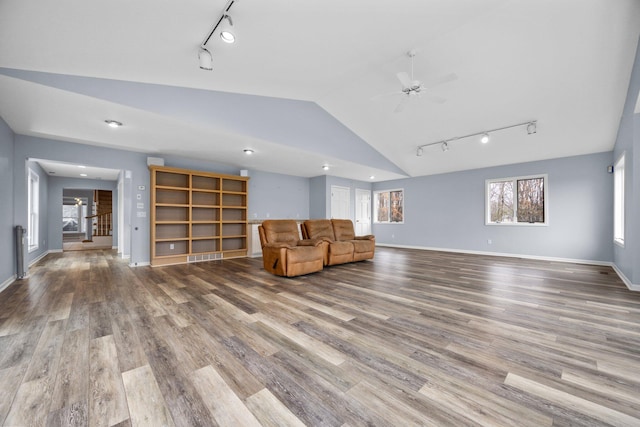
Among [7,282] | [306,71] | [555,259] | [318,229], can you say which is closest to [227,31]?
[306,71]

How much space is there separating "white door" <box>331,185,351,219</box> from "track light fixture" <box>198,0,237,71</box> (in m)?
6.09

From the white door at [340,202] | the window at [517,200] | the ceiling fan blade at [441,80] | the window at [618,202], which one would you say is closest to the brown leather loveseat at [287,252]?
the ceiling fan blade at [441,80]

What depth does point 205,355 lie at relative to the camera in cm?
195

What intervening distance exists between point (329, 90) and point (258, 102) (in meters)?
1.27

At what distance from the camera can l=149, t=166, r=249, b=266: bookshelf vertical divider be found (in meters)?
5.74

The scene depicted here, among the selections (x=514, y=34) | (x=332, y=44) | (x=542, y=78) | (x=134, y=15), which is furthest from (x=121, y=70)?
(x=542, y=78)

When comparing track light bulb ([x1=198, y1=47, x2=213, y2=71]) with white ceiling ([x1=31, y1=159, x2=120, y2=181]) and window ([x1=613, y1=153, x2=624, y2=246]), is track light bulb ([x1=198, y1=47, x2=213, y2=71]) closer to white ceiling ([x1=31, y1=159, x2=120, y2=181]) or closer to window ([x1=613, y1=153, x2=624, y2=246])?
white ceiling ([x1=31, y1=159, x2=120, y2=181])

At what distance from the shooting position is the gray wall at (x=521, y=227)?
18.5 ft

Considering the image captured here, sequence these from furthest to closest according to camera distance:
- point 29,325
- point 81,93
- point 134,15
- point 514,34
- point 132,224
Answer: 1. point 132,224
2. point 514,34
3. point 81,93
4. point 29,325
5. point 134,15

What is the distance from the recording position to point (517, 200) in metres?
6.73

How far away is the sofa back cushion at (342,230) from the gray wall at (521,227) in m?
3.27

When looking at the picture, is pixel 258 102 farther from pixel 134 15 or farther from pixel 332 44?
pixel 134 15

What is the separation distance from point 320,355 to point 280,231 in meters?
3.41

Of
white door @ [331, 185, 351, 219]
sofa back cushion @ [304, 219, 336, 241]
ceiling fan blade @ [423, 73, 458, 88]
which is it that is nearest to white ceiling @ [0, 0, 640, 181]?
ceiling fan blade @ [423, 73, 458, 88]
